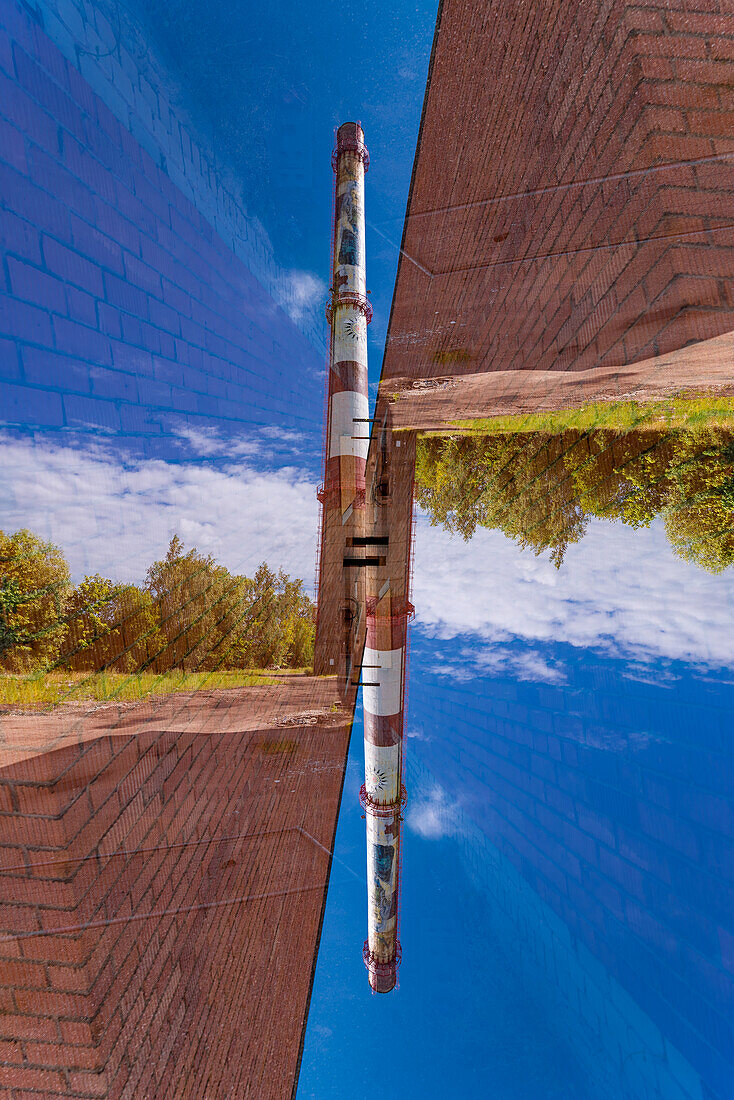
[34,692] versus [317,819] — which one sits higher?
[34,692]

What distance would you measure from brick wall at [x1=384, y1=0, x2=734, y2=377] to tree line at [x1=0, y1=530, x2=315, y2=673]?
3.76ft

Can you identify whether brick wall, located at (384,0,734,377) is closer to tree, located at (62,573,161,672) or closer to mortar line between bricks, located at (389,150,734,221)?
mortar line between bricks, located at (389,150,734,221)

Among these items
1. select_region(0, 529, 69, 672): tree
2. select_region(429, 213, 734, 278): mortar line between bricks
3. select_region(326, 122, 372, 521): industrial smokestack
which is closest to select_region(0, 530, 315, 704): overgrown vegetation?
select_region(0, 529, 69, 672): tree

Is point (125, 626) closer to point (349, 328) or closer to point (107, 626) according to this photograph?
point (107, 626)

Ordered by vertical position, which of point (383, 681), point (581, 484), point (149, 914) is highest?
point (581, 484)

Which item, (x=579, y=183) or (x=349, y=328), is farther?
(x=349, y=328)

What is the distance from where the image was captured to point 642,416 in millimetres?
1671

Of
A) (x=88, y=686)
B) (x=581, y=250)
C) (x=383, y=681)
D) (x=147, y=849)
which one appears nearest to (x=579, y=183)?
(x=581, y=250)

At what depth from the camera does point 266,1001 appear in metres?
1.67

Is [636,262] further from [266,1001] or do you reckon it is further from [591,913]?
[591,913]

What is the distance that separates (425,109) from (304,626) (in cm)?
181

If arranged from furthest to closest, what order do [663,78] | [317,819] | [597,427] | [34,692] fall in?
[317,819] < [597,427] < [34,692] < [663,78]

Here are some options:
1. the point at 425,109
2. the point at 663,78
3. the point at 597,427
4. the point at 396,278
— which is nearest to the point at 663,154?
the point at 663,78

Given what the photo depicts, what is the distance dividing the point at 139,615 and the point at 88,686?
0.19 m
